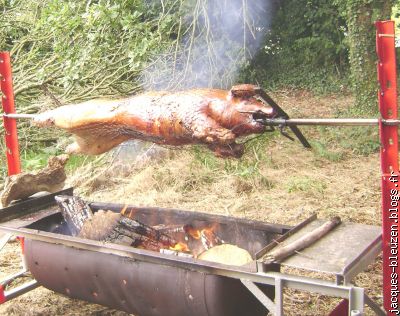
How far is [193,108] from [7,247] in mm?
3487

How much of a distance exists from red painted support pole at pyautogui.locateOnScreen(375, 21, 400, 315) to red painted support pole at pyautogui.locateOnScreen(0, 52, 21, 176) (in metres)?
3.03

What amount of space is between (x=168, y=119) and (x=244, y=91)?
1.99ft

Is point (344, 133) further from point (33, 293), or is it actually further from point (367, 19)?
point (33, 293)

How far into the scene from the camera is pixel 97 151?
3.86 meters

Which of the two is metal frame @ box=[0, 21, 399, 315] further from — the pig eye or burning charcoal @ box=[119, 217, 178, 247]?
burning charcoal @ box=[119, 217, 178, 247]

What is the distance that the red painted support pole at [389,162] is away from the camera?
2.35m

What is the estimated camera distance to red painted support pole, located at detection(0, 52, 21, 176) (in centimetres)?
406

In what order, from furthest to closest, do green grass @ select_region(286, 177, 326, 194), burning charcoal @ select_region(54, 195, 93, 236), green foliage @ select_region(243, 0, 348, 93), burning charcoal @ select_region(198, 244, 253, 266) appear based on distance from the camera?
green foliage @ select_region(243, 0, 348, 93) → green grass @ select_region(286, 177, 326, 194) → burning charcoal @ select_region(54, 195, 93, 236) → burning charcoal @ select_region(198, 244, 253, 266)

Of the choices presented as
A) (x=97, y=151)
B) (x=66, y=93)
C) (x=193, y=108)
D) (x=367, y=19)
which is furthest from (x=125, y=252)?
(x=367, y=19)

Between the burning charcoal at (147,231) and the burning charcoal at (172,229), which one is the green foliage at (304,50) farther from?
the burning charcoal at (147,231)

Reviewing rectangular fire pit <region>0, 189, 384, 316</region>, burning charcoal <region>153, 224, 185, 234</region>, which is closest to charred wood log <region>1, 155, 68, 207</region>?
rectangular fire pit <region>0, 189, 384, 316</region>

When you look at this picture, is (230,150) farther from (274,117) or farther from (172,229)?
(172,229)

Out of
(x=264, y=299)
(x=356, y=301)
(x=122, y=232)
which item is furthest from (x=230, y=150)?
(x=356, y=301)

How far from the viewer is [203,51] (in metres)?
8.57
